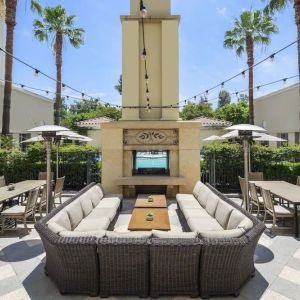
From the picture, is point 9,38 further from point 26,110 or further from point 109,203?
point 109,203

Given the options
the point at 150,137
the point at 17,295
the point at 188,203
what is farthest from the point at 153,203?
the point at 17,295

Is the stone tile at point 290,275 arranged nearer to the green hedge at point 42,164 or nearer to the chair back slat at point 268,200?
the chair back slat at point 268,200

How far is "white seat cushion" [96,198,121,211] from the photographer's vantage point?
784cm

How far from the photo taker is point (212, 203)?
23.1 feet

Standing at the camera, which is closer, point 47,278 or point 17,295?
point 17,295

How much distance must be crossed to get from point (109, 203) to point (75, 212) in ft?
6.77

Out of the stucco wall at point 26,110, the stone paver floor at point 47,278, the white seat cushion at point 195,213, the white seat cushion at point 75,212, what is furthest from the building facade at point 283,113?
the stucco wall at point 26,110

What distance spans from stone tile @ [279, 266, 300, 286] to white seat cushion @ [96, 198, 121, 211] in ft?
14.0

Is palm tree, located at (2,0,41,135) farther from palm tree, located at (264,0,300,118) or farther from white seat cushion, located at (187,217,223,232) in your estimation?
palm tree, located at (264,0,300,118)

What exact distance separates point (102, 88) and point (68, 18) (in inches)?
751

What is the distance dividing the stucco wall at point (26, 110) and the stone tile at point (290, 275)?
16.8 metres

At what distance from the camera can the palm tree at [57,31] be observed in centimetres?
2017

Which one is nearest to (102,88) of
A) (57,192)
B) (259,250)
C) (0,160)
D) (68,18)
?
(68,18)

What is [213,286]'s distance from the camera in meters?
4.20
